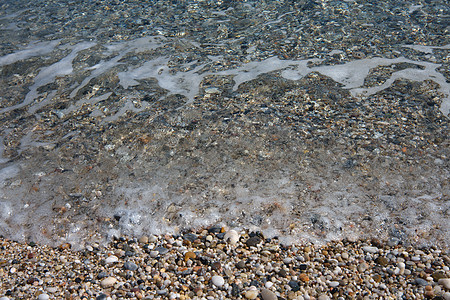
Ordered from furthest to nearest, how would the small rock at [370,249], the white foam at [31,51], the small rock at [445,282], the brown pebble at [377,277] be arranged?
1. the white foam at [31,51]
2. the small rock at [370,249]
3. the brown pebble at [377,277]
4. the small rock at [445,282]

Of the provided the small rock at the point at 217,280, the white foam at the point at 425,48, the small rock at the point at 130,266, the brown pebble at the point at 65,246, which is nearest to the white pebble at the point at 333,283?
the small rock at the point at 217,280

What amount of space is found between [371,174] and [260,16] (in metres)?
4.82

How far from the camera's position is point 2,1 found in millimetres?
9336

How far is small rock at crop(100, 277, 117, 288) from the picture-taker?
8.82 ft

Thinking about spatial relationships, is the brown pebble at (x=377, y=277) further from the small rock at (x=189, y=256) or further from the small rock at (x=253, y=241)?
the small rock at (x=189, y=256)

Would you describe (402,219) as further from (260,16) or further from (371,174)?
(260,16)

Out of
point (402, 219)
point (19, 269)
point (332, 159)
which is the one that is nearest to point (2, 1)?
point (19, 269)

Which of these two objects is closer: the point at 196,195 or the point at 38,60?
the point at 196,195

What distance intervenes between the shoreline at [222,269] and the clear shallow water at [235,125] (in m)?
0.16

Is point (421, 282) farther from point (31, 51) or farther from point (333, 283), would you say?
point (31, 51)

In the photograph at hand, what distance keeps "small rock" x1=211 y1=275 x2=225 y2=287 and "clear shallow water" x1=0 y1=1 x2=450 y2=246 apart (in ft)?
2.03

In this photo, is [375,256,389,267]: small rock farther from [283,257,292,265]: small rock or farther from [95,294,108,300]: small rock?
[95,294,108,300]: small rock

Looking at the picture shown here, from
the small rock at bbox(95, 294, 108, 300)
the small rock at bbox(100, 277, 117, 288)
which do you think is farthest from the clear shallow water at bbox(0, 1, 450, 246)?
the small rock at bbox(95, 294, 108, 300)

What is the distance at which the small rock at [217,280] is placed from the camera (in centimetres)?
268
